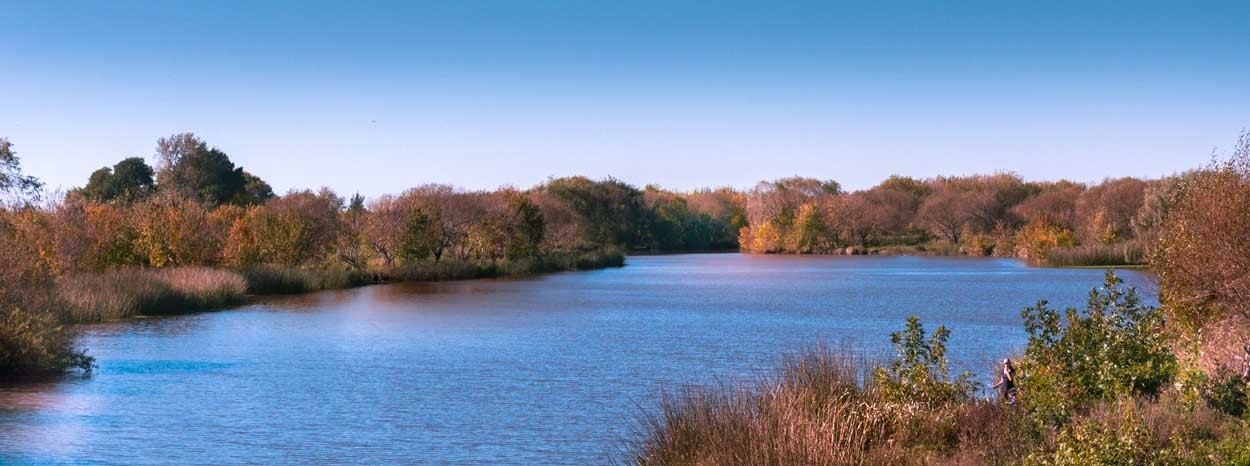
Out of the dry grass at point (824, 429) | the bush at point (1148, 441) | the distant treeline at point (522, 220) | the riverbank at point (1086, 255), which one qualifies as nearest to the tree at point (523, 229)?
the distant treeline at point (522, 220)

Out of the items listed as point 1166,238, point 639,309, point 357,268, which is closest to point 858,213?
point 357,268

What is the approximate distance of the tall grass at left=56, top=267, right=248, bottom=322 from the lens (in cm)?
2452

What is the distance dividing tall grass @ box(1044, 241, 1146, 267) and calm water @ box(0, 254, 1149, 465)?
2091 cm

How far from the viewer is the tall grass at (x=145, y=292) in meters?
24.5

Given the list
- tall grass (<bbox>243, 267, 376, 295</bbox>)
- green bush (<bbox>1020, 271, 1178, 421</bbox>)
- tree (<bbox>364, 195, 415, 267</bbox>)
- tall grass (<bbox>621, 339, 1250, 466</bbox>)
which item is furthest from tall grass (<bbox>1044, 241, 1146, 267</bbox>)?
tall grass (<bbox>621, 339, 1250, 466</bbox>)

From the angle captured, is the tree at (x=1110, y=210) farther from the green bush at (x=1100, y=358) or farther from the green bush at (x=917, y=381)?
the green bush at (x=917, y=381)

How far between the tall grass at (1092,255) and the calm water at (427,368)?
20911 millimetres

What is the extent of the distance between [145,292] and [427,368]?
13.1m

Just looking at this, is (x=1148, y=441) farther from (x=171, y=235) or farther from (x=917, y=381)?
(x=171, y=235)

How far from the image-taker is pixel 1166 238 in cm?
1357

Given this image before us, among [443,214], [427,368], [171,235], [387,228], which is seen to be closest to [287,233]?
[387,228]

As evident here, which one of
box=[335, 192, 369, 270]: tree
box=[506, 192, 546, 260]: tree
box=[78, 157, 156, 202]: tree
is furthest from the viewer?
box=[78, 157, 156, 202]: tree

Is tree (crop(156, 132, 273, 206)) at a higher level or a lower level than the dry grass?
higher

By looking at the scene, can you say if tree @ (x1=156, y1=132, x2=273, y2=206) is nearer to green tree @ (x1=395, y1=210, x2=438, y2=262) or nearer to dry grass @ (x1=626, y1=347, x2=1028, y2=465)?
green tree @ (x1=395, y1=210, x2=438, y2=262)
